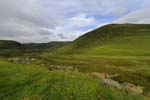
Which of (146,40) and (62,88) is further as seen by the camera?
(146,40)

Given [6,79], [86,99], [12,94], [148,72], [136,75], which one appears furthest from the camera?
[148,72]

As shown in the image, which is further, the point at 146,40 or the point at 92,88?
the point at 146,40

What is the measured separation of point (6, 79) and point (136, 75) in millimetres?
25620

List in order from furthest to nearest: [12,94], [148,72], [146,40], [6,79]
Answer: [146,40], [148,72], [6,79], [12,94]

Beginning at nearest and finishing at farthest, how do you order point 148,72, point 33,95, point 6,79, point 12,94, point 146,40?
point 33,95
point 12,94
point 6,79
point 148,72
point 146,40

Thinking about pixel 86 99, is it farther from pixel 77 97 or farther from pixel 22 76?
pixel 22 76

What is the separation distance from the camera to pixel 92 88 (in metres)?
19.7

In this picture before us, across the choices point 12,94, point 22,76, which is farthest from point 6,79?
point 12,94

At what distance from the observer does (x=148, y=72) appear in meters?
47.3

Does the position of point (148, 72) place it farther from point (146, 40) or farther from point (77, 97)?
point (146, 40)

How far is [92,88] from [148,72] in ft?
100

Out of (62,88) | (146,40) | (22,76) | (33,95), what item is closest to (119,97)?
(62,88)

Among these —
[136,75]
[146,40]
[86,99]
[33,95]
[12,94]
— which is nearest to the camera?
[86,99]

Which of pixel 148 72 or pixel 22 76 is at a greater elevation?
pixel 22 76
